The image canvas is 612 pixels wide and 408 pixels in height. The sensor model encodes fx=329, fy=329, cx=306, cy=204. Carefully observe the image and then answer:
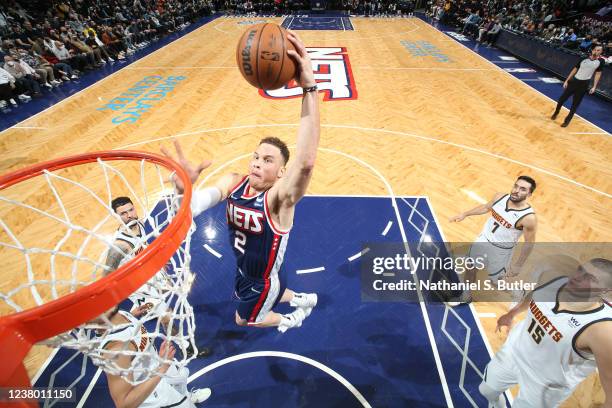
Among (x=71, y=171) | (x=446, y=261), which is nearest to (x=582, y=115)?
(x=446, y=261)

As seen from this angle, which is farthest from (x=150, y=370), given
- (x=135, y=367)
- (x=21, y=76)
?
(x=21, y=76)

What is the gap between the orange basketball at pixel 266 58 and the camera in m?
2.22

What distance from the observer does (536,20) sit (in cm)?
1681

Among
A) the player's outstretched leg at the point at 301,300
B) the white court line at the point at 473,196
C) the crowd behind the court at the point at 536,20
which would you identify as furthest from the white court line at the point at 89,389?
the crowd behind the court at the point at 536,20

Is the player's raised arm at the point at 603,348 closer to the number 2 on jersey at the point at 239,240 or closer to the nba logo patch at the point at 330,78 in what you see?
the number 2 on jersey at the point at 239,240

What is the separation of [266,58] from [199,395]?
9.85 ft

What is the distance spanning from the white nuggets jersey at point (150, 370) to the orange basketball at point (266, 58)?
183cm

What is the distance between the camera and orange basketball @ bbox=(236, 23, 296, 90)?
2217mm

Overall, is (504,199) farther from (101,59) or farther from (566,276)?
(101,59)

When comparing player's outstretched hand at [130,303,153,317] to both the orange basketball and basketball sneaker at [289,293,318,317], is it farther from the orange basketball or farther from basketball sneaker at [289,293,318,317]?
the orange basketball

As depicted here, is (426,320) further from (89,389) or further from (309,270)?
(89,389)

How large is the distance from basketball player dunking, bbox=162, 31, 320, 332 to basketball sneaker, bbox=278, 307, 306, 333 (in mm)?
295

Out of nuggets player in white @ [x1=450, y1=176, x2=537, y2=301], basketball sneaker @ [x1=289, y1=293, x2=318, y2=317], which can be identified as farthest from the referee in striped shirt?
basketball sneaker @ [x1=289, y1=293, x2=318, y2=317]

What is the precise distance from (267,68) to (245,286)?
6.31 ft
